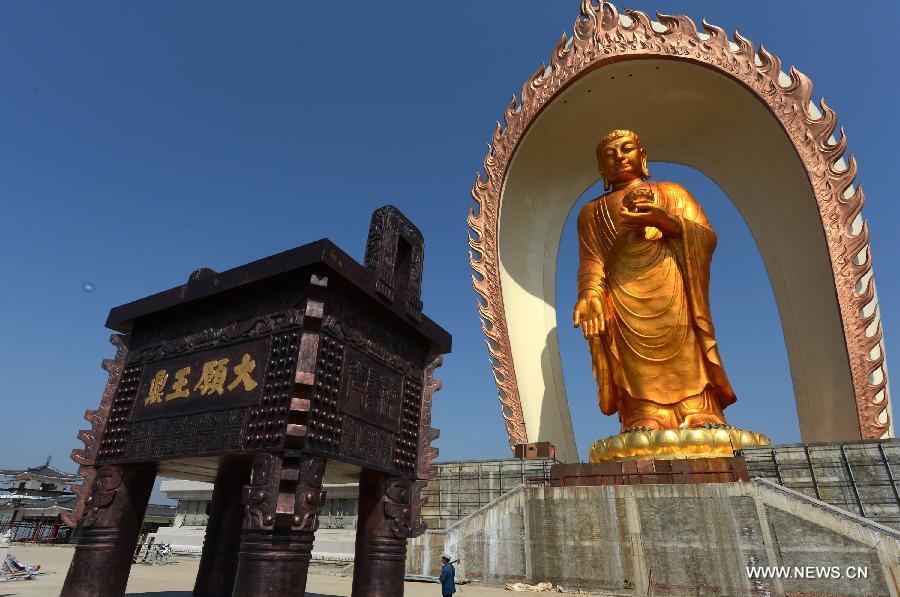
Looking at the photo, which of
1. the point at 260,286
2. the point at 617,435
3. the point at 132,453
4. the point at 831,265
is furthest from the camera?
the point at 831,265

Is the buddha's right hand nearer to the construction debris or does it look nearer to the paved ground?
the construction debris

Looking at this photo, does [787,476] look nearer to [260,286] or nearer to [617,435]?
[617,435]

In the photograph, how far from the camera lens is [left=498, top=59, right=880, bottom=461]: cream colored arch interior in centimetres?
1292

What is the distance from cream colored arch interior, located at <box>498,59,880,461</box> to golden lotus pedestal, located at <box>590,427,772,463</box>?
3.59m

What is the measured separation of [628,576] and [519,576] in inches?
74.8

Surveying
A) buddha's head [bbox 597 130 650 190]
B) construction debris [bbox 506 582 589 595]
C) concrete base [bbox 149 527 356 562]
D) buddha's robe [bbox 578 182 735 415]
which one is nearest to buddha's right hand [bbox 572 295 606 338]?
buddha's robe [bbox 578 182 735 415]

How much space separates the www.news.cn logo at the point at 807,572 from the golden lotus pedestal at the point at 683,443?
8.60ft

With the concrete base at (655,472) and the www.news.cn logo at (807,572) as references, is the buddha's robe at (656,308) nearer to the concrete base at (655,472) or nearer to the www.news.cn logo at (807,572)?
the concrete base at (655,472)

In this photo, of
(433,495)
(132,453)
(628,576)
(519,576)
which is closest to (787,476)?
(628,576)

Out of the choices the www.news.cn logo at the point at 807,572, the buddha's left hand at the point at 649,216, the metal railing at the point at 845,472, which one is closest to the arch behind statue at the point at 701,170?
the metal railing at the point at 845,472

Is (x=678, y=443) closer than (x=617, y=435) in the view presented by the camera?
Yes

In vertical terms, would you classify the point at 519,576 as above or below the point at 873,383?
below

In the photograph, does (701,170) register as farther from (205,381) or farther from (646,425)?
(205,381)

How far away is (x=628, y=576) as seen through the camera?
8.21 meters
